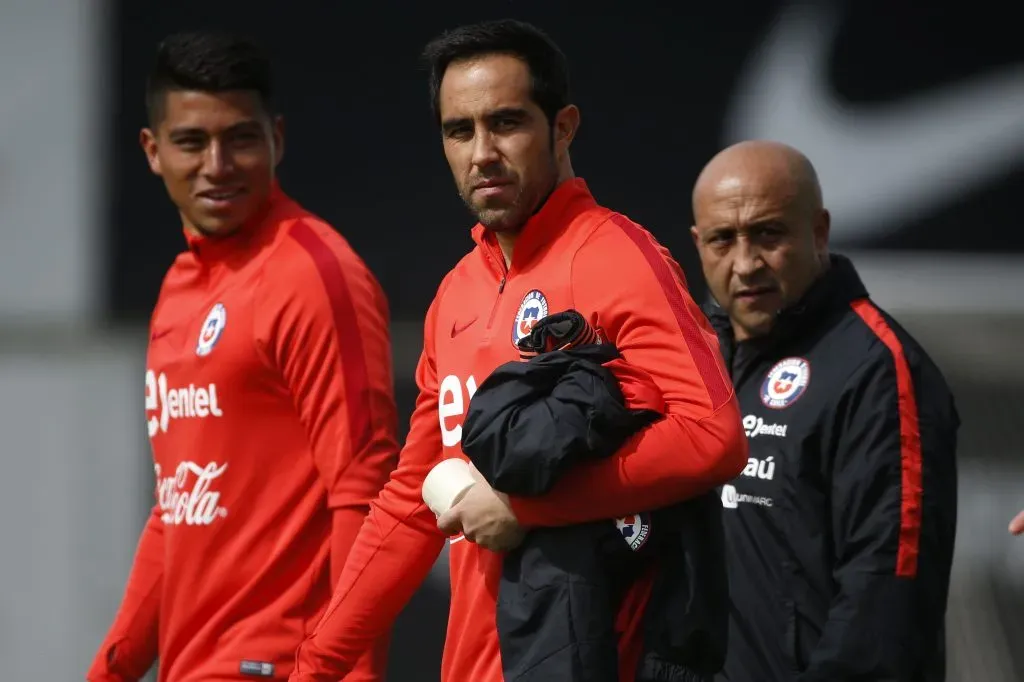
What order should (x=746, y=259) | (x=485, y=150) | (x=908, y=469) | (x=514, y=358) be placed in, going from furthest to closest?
(x=746, y=259) < (x=908, y=469) < (x=485, y=150) < (x=514, y=358)

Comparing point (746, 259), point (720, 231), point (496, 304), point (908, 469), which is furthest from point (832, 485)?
point (496, 304)

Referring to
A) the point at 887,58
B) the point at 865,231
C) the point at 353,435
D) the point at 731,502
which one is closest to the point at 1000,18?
the point at 887,58

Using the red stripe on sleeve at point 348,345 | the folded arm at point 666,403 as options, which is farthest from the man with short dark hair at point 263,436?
the folded arm at point 666,403

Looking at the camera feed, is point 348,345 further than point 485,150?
Yes

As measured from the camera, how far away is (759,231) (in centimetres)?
384

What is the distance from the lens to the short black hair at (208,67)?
153 inches

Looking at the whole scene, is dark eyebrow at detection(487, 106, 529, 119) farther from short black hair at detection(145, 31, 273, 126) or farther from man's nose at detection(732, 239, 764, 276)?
short black hair at detection(145, 31, 273, 126)

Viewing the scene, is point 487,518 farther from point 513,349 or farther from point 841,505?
point 841,505

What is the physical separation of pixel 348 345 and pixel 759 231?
3.18 feet

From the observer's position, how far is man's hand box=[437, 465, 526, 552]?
2.61 m

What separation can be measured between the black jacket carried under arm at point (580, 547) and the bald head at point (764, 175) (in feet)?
4.45

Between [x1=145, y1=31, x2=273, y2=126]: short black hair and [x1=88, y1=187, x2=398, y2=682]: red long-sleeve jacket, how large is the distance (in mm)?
430

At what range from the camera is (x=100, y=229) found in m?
5.82

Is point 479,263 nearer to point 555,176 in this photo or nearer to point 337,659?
point 555,176
